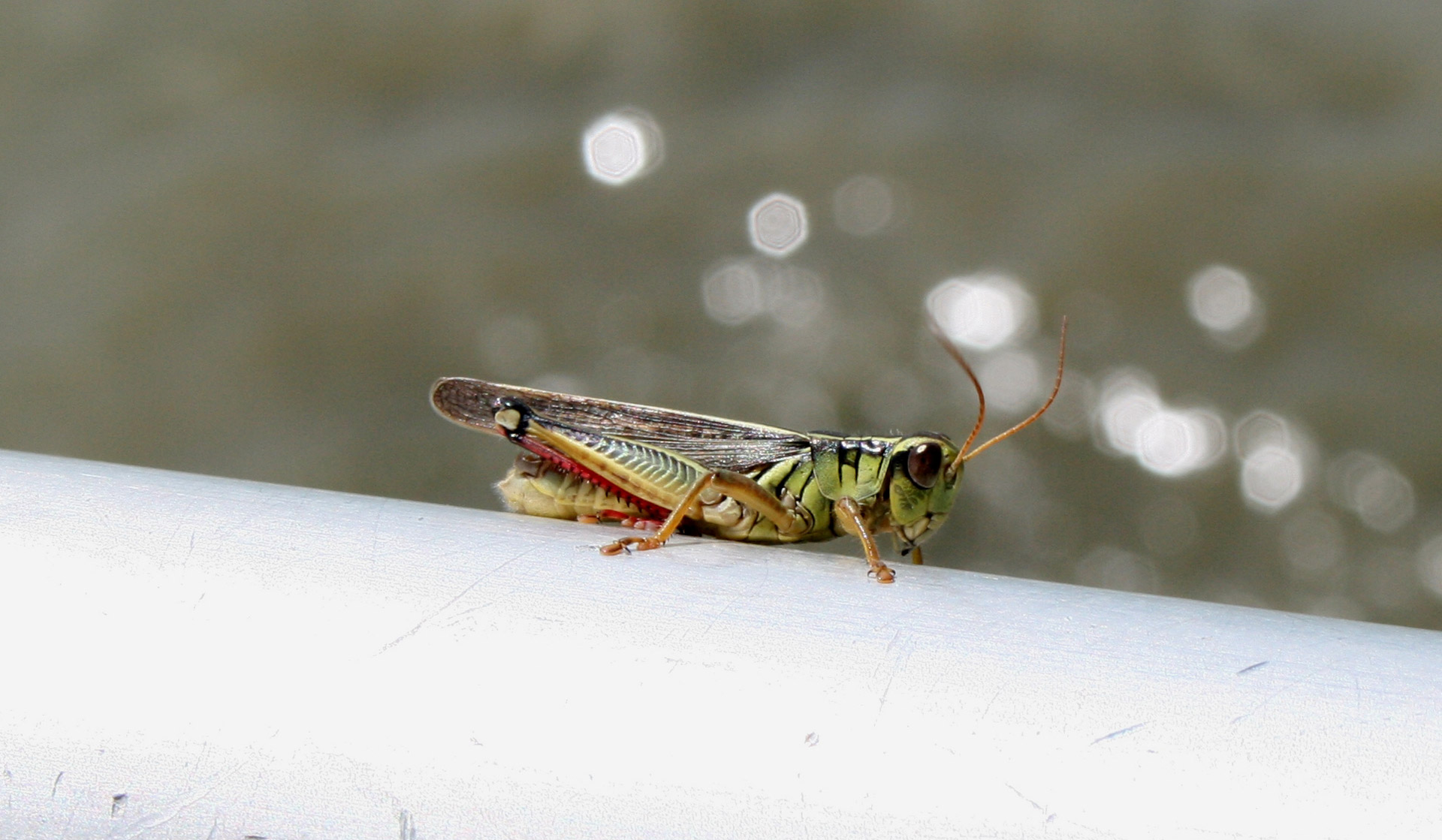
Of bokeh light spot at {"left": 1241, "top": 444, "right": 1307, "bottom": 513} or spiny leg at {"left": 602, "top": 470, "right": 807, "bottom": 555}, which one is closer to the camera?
spiny leg at {"left": 602, "top": 470, "right": 807, "bottom": 555}

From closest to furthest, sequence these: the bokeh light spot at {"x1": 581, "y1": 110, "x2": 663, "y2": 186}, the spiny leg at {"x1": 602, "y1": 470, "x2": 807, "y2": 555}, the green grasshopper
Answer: the spiny leg at {"x1": 602, "y1": 470, "x2": 807, "y2": 555}
the green grasshopper
the bokeh light spot at {"x1": 581, "y1": 110, "x2": 663, "y2": 186}

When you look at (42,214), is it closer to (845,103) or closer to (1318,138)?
(845,103)

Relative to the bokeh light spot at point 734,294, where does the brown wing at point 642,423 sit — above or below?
below

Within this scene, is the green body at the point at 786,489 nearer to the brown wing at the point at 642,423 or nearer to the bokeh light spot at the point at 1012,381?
the brown wing at the point at 642,423

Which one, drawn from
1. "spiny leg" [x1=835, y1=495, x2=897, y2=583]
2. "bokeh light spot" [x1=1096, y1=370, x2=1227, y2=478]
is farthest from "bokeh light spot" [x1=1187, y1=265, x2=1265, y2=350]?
"spiny leg" [x1=835, y1=495, x2=897, y2=583]

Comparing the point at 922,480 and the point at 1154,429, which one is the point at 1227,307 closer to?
the point at 1154,429

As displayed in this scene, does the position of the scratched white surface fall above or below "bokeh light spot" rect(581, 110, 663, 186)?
below

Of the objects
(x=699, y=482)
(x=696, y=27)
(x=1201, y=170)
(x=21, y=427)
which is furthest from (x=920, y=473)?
(x=21, y=427)

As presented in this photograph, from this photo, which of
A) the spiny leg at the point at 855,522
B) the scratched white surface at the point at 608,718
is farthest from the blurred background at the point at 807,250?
the scratched white surface at the point at 608,718

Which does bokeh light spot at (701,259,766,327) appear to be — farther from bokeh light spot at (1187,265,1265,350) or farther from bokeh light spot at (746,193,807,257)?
bokeh light spot at (1187,265,1265,350)
